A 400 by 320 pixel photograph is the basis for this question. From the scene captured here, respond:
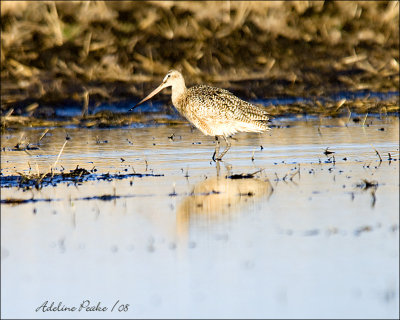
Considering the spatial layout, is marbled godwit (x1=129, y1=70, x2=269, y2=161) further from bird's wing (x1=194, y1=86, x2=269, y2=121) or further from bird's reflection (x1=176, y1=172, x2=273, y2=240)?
bird's reflection (x1=176, y1=172, x2=273, y2=240)

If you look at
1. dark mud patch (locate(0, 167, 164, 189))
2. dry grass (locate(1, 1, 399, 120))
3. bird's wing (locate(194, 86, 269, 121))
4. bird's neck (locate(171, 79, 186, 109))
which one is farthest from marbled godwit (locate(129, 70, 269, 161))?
dry grass (locate(1, 1, 399, 120))

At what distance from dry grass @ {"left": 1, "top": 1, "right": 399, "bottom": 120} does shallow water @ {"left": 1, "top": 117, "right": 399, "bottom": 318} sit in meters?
4.22

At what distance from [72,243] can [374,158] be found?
15.1ft

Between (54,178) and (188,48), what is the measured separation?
7.61m

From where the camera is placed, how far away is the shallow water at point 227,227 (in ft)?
18.8

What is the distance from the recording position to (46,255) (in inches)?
259

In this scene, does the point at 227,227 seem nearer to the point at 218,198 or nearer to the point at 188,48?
the point at 218,198

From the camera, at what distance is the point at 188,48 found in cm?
1681

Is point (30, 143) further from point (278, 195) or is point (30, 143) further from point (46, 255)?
point (46, 255)

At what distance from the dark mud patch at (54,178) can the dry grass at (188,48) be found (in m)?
5.07

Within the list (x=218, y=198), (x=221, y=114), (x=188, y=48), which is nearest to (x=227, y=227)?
(x=218, y=198)

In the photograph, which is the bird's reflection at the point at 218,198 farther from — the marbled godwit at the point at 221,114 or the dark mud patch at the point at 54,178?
the marbled godwit at the point at 221,114

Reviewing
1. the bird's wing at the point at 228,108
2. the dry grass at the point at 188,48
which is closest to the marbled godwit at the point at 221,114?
the bird's wing at the point at 228,108

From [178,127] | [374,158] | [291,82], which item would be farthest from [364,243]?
[291,82]
